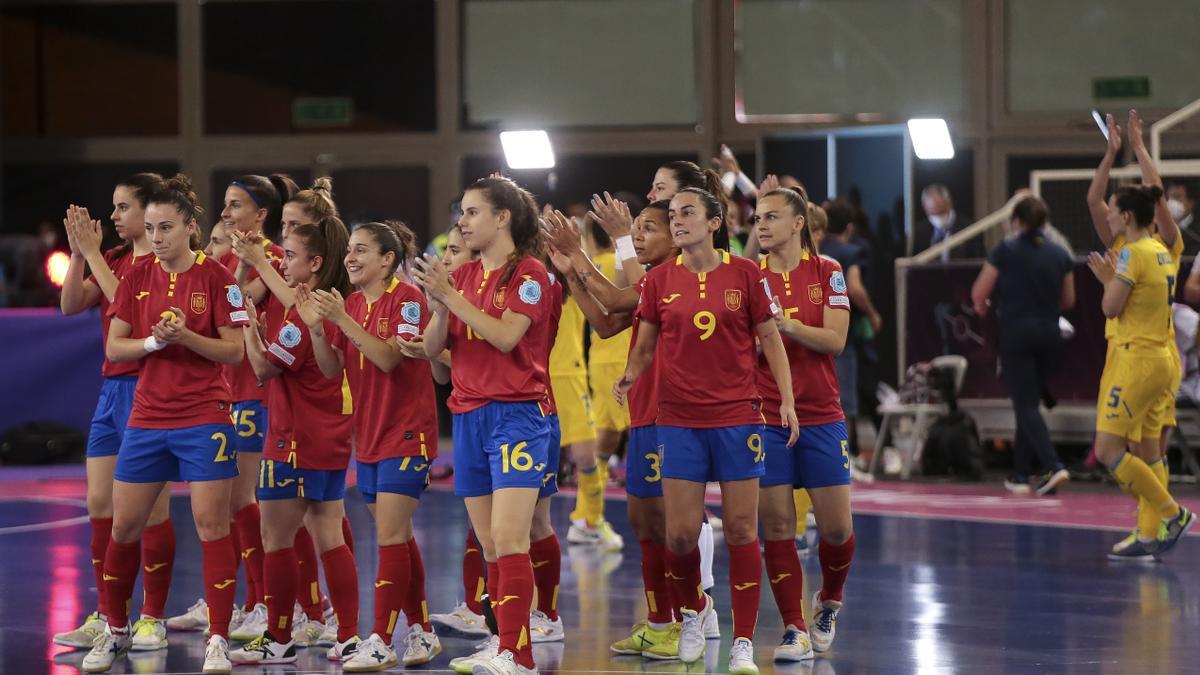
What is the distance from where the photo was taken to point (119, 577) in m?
6.33

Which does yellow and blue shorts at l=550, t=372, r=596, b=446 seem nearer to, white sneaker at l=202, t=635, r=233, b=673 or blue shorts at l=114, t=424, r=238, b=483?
blue shorts at l=114, t=424, r=238, b=483

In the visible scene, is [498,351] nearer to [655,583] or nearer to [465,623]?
[655,583]

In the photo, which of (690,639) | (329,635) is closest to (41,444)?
(329,635)

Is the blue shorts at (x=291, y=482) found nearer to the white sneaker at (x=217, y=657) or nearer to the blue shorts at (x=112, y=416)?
the white sneaker at (x=217, y=657)

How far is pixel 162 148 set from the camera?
1830 centimetres

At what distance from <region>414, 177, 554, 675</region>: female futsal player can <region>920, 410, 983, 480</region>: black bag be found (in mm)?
7362

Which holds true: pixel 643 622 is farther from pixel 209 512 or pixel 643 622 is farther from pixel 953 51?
pixel 953 51


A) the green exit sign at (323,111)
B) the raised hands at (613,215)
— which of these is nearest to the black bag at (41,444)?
the green exit sign at (323,111)

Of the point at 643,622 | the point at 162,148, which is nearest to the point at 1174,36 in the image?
the point at 162,148

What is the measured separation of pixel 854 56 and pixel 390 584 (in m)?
12.1

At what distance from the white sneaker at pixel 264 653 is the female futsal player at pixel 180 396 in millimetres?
171

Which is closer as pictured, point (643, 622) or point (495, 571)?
point (495, 571)

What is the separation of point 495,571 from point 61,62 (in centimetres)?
1435

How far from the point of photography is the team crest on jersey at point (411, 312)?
610 centimetres
